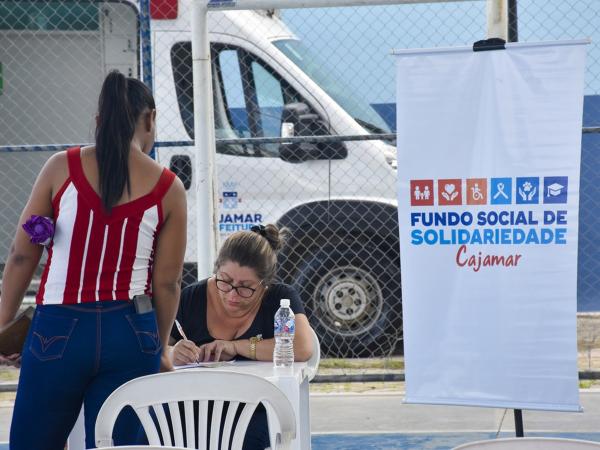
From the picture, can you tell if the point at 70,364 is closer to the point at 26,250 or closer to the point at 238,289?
the point at 26,250

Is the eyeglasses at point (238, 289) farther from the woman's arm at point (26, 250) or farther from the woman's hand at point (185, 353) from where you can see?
the woman's arm at point (26, 250)

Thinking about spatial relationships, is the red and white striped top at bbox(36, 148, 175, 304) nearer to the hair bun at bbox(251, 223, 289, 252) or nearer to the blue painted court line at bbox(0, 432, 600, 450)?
the hair bun at bbox(251, 223, 289, 252)

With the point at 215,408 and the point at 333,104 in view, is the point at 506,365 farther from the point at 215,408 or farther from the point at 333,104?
the point at 333,104

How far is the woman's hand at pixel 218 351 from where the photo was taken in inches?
156

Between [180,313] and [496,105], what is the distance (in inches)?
65.2

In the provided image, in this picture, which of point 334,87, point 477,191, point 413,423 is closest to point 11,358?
point 477,191

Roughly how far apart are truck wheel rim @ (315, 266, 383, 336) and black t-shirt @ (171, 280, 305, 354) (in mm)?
3384

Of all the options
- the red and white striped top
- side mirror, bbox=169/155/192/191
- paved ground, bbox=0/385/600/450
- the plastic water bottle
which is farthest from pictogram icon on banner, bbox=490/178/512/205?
side mirror, bbox=169/155/192/191

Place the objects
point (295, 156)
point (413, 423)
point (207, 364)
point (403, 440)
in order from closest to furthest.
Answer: point (207, 364), point (403, 440), point (413, 423), point (295, 156)

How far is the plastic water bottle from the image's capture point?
Result: 3.88 m

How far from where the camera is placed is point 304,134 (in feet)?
23.3

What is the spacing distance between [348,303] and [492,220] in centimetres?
288

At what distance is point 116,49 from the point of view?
804 centimetres

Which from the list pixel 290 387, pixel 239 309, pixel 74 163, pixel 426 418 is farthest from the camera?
pixel 426 418
